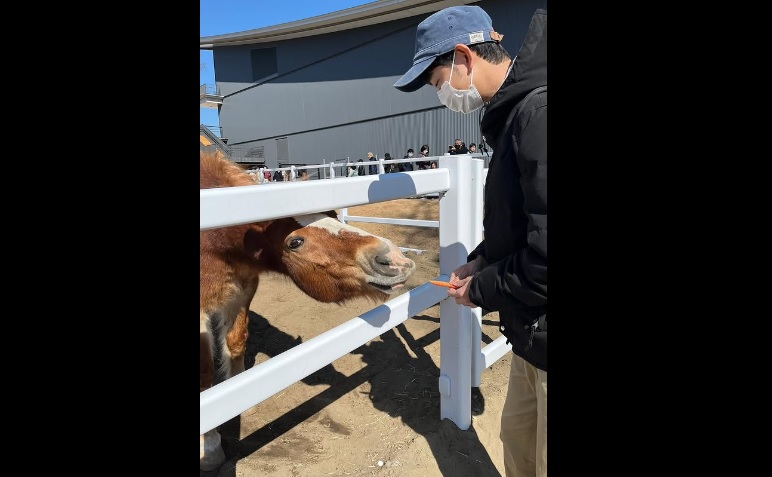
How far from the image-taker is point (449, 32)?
148cm

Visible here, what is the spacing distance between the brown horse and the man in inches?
18.2

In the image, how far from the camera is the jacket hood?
3.92 ft

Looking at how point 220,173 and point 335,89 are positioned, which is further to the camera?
point 335,89

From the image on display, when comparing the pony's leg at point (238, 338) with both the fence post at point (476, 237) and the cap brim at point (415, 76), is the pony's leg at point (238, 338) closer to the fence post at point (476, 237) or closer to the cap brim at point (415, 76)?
the fence post at point (476, 237)

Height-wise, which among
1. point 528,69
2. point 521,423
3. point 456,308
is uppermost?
point 528,69

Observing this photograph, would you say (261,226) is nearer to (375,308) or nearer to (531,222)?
(375,308)

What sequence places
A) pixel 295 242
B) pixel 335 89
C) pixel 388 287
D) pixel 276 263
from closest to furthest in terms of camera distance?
1. pixel 388 287
2. pixel 295 242
3. pixel 276 263
4. pixel 335 89

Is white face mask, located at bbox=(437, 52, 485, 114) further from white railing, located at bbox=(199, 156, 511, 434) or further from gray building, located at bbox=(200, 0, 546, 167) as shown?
gray building, located at bbox=(200, 0, 546, 167)

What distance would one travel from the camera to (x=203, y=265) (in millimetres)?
2367

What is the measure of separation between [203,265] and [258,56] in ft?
108

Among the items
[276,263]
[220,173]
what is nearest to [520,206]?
[276,263]

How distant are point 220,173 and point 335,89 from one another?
25.6m
